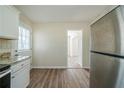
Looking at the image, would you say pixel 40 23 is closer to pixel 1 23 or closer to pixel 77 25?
pixel 77 25

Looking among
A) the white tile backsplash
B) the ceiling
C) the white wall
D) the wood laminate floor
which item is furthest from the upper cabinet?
the white wall

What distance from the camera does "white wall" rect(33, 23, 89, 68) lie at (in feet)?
24.0

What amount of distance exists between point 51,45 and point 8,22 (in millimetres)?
4153

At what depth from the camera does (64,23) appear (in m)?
7.32

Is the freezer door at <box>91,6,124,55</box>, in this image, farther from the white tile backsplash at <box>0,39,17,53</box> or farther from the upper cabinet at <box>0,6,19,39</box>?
the white tile backsplash at <box>0,39,17,53</box>

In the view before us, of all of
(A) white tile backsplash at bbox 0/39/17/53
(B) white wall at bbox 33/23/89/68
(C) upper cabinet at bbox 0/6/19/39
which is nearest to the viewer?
(C) upper cabinet at bbox 0/6/19/39

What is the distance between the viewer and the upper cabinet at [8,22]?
2.99 m

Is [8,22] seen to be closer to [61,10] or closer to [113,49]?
[61,10]

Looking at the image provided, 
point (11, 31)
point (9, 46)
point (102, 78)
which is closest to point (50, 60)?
point (9, 46)

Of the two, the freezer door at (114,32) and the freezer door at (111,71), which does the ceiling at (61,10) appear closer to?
the freezer door at (114,32)

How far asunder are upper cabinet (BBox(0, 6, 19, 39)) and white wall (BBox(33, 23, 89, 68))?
3.43 metres

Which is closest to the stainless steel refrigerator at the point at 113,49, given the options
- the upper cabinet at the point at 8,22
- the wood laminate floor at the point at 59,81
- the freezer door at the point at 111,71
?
the freezer door at the point at 111,71

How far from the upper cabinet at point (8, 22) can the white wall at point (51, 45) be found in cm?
343

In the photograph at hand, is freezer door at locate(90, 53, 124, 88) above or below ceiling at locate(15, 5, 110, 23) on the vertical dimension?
below
